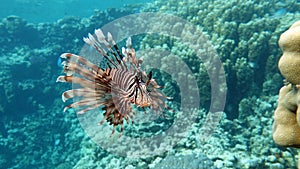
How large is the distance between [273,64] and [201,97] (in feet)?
4.87

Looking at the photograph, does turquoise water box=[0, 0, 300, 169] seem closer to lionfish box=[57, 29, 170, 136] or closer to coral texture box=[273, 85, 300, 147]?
lionfish box=[57, 29, 170, 136]

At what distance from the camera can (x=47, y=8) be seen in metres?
31.2

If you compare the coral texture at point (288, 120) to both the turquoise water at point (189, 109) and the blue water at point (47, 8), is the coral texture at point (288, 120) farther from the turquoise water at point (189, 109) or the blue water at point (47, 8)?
the blue water at point (47, 8)

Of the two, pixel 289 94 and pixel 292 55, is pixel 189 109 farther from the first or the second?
pixel 292 55

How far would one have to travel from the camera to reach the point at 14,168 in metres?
6.98

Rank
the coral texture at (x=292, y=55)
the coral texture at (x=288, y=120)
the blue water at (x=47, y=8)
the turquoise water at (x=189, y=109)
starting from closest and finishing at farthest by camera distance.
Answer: the coral texture at (x=292, y=55)
the coral texture at (x=288, y=120)
the turquoise water at (x=189, y=109)
the blue water at (x=47, y=8)

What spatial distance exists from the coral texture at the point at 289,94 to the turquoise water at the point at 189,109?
34.4 inches

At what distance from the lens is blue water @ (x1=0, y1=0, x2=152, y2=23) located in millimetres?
27156

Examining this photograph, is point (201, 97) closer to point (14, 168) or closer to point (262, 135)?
point (262, 135)

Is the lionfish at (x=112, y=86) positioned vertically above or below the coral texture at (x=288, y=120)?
above

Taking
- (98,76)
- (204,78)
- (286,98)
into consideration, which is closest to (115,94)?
(98,76)

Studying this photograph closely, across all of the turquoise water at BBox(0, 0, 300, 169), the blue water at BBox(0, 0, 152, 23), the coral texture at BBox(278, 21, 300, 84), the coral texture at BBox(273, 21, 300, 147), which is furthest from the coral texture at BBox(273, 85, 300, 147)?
the blue water at BBox(0, 0, 152, 23)

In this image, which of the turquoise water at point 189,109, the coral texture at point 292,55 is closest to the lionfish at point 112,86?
the turquoise water at point 189,109

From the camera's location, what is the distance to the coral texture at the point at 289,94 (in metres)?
1.61
